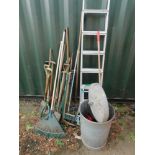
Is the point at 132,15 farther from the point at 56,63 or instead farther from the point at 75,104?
the point at 75,104

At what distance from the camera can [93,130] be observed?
2434 millimetres

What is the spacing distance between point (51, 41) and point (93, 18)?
2.19ft

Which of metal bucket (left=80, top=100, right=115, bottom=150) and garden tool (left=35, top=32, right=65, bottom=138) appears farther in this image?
garden tool (left=35, top=32, right=65, bottom=138)

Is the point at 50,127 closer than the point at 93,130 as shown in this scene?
No

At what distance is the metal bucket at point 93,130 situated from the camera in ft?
7.82

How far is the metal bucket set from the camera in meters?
2.38

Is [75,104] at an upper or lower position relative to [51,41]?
lower

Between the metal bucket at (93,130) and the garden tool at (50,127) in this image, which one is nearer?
the metal bucket at (93,130)

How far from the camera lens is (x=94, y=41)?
2811mm
